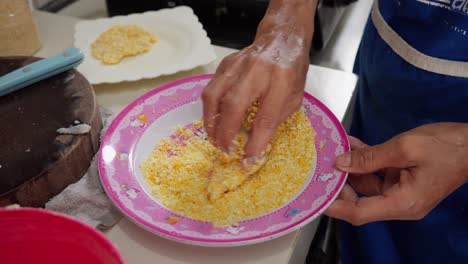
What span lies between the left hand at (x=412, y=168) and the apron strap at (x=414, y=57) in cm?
11

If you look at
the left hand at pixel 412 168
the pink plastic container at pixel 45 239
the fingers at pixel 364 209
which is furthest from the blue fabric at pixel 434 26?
the pink plastic container at pixel 45 239

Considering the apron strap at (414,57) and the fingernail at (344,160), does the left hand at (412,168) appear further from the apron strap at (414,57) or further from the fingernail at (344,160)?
the apron strap at (414,57)

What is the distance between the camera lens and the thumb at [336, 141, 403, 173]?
2.05 feet

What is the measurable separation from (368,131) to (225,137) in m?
0.42

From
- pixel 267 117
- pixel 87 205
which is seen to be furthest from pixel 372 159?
pixel 87 205

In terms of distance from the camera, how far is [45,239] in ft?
1.38

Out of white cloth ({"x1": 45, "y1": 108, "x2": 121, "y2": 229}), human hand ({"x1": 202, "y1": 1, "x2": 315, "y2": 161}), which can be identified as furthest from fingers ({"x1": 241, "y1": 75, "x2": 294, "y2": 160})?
white cloth ({"x1": 45, "y1": 108, "x2": 121, "y2": 229})

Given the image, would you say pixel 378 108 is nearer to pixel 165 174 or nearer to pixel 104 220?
pixel 165 174

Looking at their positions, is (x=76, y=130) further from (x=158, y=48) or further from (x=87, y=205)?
(x=158, y=48)

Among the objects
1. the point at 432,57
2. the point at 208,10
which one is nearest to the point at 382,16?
the point at 432,57

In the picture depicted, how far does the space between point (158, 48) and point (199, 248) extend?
18.3 inches

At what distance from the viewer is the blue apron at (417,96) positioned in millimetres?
707

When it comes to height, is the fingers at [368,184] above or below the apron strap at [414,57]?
below

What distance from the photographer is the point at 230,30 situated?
1.16 metres
